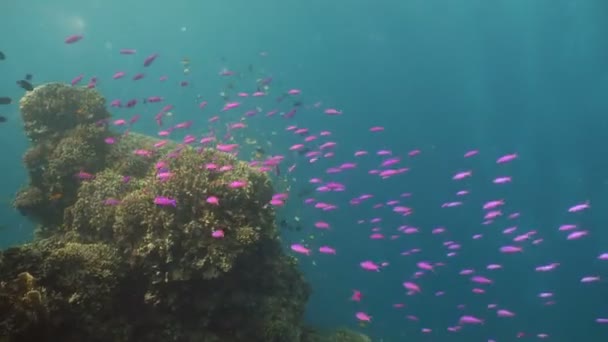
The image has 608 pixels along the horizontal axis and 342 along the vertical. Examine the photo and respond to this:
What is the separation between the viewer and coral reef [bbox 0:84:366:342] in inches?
220

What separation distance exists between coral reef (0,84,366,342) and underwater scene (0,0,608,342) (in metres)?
0.04

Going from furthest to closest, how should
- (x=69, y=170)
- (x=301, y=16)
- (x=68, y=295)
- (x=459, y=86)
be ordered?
(x=301, y=16)
(x=459, y=86)
(x=69, y=170)
(x=68, y=295)

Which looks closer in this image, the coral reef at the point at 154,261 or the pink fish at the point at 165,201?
the coral reef at the point at 154,261

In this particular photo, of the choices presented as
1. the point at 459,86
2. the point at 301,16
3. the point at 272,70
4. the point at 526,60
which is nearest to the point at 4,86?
the point at 272,70

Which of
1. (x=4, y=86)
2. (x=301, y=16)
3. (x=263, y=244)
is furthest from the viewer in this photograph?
(x=4, y=86)

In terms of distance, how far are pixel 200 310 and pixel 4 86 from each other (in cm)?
8263

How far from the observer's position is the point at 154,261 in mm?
7203

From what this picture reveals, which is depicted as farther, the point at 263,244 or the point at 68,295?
the point at 263,244

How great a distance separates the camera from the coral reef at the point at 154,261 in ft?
18.3

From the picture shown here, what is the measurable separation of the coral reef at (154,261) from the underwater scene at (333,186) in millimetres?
37

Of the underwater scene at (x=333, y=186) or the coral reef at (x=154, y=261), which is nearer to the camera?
the coral reef at (x=154, y=261)

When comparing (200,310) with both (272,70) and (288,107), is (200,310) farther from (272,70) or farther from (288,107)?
(272,70)

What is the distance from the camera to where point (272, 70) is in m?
54.0

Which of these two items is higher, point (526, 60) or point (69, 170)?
point (526, 60)
